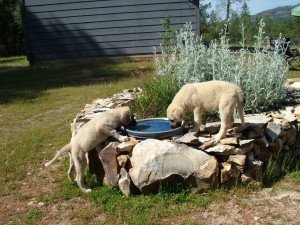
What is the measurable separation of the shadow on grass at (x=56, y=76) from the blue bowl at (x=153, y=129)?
4997 millimetres

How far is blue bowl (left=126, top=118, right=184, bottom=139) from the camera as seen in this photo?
15.6 ft

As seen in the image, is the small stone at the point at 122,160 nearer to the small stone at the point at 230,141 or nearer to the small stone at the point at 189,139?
the small stone at the point at 189,139

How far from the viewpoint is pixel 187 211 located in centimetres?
424

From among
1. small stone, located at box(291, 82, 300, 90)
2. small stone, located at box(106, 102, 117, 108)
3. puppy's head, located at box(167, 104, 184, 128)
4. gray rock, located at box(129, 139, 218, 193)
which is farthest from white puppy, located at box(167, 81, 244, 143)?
small stone, located at box(291, 82, 300, 90)

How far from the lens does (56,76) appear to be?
13.9 meters

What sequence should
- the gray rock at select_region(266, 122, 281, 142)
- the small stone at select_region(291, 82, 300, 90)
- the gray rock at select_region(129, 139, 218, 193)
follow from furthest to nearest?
the small stone at select_region(291, 82, 300, 90), the gray rock at select_region(266, 122, 281, 142), the gray rock at select_region(129, 139, 218, 193)

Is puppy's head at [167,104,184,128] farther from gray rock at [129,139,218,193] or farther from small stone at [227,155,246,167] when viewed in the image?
small stone at [227,155,246,167]

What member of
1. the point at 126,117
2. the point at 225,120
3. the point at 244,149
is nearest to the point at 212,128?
the point at 225,120

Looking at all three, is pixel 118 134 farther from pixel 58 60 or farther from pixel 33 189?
pixel 58 60

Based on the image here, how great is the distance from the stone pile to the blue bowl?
84mm

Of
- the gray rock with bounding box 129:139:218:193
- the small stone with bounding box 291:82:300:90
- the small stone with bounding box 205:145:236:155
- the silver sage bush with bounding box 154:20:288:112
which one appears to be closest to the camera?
the gray rock with bounding box 129:139:218:193

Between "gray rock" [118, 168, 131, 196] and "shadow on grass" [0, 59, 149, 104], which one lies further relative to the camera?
"shadow on grass" [0, 59, 149, 104]

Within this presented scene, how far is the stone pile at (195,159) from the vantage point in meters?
4.50

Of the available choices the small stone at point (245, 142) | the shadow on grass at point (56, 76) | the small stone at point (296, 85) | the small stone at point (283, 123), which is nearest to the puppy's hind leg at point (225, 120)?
the small stone at point (245, 142)
